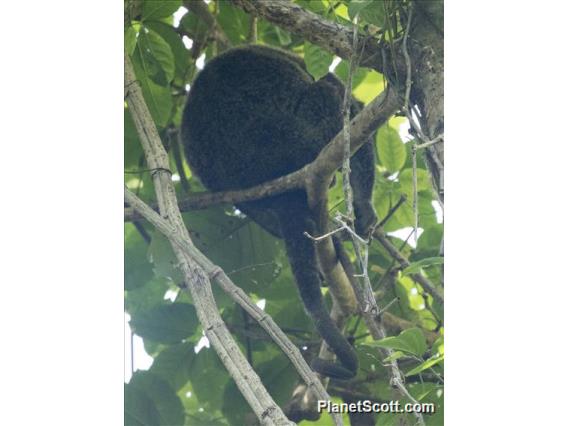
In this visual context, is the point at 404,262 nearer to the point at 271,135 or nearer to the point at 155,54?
the point at 271,135

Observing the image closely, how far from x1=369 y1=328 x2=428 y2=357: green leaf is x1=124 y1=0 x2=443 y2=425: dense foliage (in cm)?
49

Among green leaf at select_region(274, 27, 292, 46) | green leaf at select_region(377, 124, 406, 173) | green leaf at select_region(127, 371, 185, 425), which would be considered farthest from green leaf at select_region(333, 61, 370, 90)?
green leaf at select_region(127, 371, 185, 425)

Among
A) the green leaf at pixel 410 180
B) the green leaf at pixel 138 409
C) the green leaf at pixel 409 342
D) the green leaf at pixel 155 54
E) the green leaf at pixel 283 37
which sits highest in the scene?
the green leaf at pixel 283 37

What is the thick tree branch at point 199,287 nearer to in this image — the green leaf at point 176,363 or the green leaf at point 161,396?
the green leaf at point 161,396

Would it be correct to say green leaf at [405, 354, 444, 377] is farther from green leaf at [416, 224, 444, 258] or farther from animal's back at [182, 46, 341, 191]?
animal's back at [182, 46, 341, 191]

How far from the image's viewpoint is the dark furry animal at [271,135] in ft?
8.86

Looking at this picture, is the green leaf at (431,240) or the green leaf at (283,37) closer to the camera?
the green leaf at (431,240)

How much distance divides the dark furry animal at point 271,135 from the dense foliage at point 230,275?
8 centimetres

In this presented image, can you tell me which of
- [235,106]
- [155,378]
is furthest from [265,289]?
[235,106]

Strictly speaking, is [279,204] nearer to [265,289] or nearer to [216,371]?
[265,289]

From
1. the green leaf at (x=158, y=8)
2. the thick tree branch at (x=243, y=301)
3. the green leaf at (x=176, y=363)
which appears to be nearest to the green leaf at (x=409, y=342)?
the thick tree branch at (x=243, y=301)

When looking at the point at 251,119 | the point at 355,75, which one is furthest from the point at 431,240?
the point at 251,119

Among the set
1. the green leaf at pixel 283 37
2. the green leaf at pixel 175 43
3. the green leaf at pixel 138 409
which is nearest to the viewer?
the green leaf at pixel 138 409

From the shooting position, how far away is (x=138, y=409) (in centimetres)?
242
